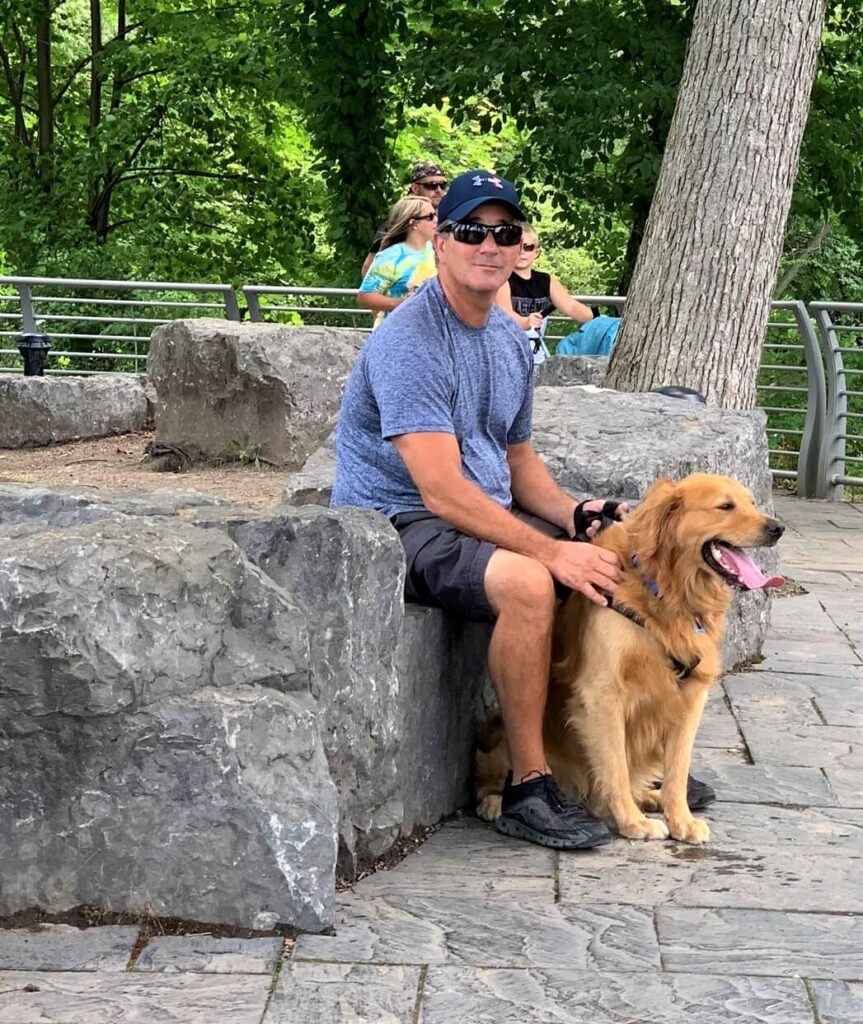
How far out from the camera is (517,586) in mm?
4207

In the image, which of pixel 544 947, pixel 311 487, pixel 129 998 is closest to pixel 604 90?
pixel 311 487

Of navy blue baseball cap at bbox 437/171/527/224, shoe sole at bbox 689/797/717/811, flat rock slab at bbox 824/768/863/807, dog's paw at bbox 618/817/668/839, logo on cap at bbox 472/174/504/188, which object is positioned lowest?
flat rock slab at bbox 824/768/863/807

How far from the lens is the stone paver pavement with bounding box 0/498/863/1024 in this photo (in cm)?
317

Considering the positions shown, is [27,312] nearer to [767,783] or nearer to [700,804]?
[767,783]

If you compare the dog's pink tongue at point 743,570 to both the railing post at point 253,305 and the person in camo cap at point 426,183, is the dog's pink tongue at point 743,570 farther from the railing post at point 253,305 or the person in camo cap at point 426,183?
the railing post at point 253,305

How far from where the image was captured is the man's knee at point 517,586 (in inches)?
166

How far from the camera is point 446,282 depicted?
445 cm

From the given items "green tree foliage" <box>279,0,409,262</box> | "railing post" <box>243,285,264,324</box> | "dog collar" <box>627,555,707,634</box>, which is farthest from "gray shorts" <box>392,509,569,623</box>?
"green tree foliage" <box>279,0,409,262</box>

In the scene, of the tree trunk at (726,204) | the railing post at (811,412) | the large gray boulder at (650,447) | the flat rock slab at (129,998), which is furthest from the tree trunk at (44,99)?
the flat rock slab at (129,998)

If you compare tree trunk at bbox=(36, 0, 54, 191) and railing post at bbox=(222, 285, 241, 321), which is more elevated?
tree trunk at bbox=(36, 0, 54, 191)

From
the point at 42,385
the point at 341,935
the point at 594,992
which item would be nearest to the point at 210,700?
the point at 341,935

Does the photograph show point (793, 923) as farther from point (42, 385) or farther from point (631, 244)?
point (631, 244)

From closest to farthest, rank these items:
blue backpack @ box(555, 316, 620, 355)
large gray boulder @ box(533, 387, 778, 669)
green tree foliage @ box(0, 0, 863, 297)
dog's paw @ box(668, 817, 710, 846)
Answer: dog's paw @ box(668, 817, 710, 846)
large gray boulder @ box(533, 387, 778, 669)
blue backpack @ box(555, 316, 620, 355)
green tree foliage @ box(0, 0, 863, 297)

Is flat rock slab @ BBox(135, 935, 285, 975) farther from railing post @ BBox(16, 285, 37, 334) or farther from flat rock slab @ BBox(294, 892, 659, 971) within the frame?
railing post @ BBox(16, 285, 37, 334)
